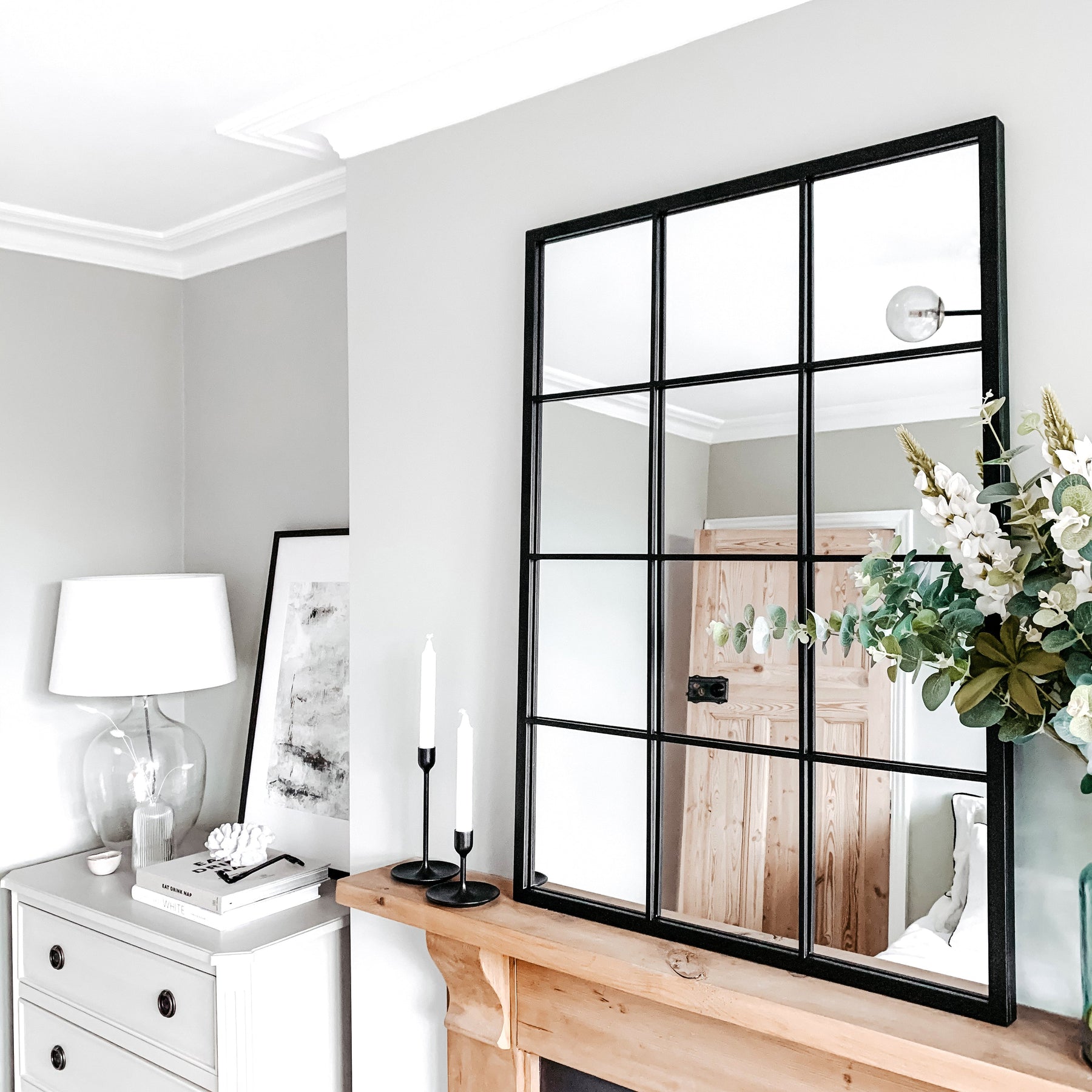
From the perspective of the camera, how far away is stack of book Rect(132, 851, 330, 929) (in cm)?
212

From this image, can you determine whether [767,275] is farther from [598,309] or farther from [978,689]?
[978,689]

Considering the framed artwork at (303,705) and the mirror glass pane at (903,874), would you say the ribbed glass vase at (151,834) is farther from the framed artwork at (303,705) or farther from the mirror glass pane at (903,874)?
the mirror glass pane at (903,874)

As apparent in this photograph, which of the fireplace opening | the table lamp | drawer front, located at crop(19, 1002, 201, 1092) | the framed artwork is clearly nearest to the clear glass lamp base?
the table lamp

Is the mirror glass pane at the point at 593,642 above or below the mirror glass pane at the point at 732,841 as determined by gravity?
above

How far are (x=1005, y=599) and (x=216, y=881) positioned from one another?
69.2 inches

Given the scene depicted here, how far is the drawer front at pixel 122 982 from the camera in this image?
6.65 feet

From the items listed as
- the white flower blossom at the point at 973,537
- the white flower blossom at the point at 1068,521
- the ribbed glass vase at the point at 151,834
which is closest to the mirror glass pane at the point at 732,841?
the white flower blossom at the point at 973,537

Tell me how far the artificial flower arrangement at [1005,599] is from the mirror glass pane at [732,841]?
317mm

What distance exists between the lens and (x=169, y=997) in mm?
2070

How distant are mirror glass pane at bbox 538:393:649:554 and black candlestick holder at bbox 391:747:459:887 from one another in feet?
1.39

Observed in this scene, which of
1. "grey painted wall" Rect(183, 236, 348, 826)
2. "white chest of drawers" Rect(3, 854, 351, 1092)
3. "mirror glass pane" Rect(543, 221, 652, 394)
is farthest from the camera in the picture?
"grey painted wall" Rect(183, 236, 348, 826)

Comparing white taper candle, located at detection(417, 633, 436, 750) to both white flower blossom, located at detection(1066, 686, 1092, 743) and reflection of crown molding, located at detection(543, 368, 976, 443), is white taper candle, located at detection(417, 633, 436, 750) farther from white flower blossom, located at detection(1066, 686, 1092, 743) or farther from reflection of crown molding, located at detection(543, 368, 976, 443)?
white flower blossom, located at detection(1066, 686, 1092, 743)

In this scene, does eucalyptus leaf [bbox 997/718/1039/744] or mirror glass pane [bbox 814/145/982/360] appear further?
mirror glass pane [bbox 814/145/982/360]

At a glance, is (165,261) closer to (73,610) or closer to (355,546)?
(73,610)
